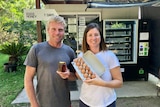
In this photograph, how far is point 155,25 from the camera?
18.9 feet

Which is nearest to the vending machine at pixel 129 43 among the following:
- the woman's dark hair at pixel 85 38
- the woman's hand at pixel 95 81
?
the woman's dark hair at pixel 85 38

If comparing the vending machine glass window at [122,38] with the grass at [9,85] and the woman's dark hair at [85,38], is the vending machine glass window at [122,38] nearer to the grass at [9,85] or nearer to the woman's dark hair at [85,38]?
the grass at [9,85]

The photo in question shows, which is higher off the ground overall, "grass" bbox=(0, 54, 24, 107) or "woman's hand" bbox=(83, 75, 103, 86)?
"woman's hand" bbox=(83, 75, 103, 86)

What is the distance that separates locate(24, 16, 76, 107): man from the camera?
1.68 m

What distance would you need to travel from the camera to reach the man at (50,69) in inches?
66.3

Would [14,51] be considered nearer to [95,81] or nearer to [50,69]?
[50,69]

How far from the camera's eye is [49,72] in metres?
1.69

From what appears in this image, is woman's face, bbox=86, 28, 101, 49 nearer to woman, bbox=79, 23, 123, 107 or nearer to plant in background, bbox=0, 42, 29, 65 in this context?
woman, bbox=79, 23, 123, 107

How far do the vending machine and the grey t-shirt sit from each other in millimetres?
4246

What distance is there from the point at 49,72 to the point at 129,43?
187 inches

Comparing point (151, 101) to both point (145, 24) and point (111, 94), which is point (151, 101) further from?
point (111, 94)

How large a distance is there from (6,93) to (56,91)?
3918 millimetres

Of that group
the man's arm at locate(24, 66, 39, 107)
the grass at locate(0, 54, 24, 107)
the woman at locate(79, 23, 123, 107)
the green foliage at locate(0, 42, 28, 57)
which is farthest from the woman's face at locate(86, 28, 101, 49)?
the green foliage at locate(0, 42, 28, 57)

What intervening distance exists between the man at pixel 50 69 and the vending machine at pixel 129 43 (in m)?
4.23
